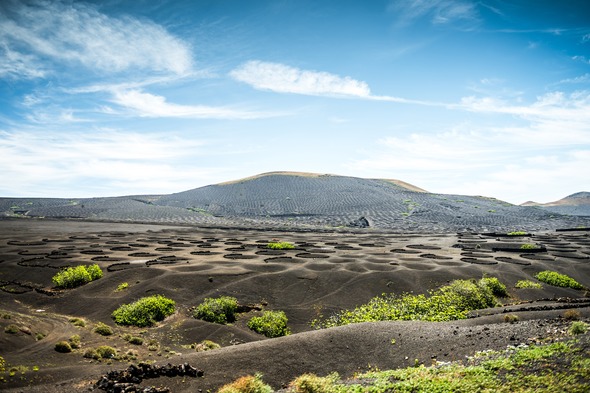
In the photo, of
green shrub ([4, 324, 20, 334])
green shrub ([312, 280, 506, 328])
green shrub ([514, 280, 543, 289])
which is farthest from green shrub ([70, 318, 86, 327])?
green shrub ([514, 280, 543, 289])

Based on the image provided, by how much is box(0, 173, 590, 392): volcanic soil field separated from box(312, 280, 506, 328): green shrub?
924 mm

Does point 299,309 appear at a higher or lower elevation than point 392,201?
lower

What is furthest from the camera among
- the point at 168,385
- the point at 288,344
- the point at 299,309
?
the point at 299,309

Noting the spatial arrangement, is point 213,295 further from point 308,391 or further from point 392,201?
point 392,201

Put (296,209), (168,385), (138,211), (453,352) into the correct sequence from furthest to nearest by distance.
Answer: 1. (296,209)
2. (138,211)
3. (453,352)
4. (168,385)

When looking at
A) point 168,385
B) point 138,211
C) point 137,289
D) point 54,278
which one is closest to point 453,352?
point 168,385

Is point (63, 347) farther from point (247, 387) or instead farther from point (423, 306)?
point (423, 306)

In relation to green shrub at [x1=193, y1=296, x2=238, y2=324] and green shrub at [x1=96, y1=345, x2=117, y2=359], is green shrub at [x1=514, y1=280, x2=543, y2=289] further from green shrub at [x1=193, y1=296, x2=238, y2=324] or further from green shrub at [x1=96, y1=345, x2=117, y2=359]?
green shrub at [x1=96, y1=345, x2=117, y2=359]

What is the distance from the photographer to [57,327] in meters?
16.3

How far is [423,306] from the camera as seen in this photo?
20953 millimetres

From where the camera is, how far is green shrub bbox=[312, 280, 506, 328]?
64.3 feet

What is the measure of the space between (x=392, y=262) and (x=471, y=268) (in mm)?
6402

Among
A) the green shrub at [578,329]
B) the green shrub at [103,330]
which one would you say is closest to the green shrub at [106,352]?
the green shrub at [103,330]

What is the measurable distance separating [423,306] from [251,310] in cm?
1005
